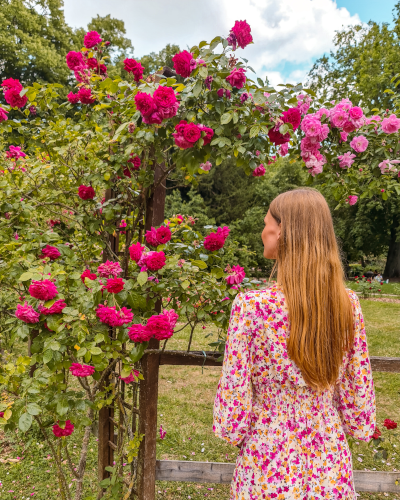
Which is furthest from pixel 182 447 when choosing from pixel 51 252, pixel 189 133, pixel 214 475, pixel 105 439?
pixel 189 133

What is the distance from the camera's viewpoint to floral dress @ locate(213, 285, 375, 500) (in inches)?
43.6

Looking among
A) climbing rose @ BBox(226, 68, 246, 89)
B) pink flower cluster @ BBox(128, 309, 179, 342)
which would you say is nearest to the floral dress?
pink flower cluster @ BBox(128, 309, 179, 342)

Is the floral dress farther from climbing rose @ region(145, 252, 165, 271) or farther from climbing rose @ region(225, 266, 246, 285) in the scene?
climbing rose @ region(225, 266, 246, 285)

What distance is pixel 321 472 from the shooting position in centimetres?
114

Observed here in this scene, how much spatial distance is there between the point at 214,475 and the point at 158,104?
82.9 inches

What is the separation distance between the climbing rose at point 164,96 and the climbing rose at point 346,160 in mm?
1087

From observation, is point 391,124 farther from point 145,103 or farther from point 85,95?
point 85,95

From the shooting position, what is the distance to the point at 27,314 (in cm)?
129

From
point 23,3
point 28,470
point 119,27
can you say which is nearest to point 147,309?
point 28,470

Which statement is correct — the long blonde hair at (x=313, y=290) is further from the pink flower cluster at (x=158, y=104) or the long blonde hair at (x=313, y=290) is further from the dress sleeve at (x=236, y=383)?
the pink flower cluster at (x=158, y=104)

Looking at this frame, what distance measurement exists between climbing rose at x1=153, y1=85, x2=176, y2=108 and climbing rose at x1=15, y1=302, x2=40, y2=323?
36.9 inches

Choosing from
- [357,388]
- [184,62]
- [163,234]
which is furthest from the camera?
[163,234]

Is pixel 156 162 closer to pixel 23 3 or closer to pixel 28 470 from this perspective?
pixel 28 470

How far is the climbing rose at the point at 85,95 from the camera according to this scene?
70.2 inches
